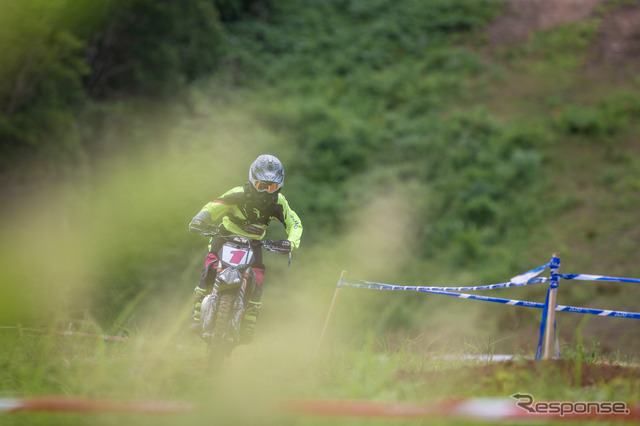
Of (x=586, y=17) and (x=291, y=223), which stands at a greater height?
(x=586, y=17)

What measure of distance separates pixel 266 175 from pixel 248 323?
5.07 ft

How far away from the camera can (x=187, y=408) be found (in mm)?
4113

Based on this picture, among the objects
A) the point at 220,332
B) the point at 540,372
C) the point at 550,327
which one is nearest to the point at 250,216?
the point at 220,332

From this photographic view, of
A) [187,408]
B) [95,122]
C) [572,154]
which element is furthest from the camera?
[572,154]

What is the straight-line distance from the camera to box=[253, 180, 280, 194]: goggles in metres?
6.92

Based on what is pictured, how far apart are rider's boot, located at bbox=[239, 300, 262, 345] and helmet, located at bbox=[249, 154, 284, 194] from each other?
4.04ft

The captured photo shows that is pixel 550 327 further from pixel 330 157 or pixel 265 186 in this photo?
pixel 330 157

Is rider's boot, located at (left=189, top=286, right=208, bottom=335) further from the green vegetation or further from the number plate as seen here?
the green vegetation

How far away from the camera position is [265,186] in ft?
22.8

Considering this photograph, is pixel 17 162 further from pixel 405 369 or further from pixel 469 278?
pixel 405 369

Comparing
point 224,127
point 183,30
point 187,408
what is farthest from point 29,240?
point 187,408

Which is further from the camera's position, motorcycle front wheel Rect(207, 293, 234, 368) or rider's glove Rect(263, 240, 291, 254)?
rider's glove Rect(263, 240, 291, 254)

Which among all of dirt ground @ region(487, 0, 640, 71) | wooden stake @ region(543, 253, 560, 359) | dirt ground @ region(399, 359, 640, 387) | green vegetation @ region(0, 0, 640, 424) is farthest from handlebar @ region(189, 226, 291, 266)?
dirt ground @ region(487, 0, 640, 71)

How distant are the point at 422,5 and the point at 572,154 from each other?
37.1 feet
